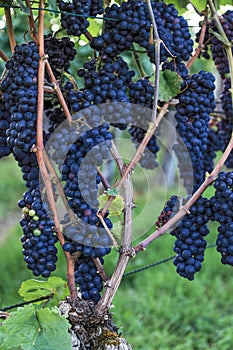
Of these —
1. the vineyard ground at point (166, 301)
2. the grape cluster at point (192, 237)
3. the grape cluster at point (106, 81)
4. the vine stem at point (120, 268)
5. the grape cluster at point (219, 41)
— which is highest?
the vineyard ground at point (166, 301)

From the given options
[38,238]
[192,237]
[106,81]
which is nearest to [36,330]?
[38,238]

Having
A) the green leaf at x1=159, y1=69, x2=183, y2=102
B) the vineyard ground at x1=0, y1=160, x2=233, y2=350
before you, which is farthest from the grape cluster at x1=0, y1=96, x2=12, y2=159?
the vineyard ground at x1=0, y1=160, x2=233, y2=350

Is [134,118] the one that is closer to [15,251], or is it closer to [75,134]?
[75,134]

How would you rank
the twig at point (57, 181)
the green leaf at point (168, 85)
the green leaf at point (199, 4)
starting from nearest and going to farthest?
1. the twig at point (57, 181)
2. the green leaf at point (168, 85)
3. the green leaf at point (199, 4)

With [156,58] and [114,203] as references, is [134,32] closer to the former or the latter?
[156,58]

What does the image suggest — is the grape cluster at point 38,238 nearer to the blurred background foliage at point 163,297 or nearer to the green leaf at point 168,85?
the green leaf at point 168,85

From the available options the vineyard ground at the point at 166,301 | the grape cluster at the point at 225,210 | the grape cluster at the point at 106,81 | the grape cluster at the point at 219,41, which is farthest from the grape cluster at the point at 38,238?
the vineyard ground at the point at 166,301
